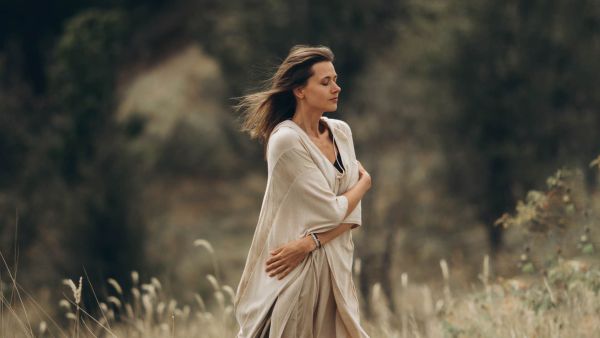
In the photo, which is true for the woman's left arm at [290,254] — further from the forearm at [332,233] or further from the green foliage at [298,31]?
the green foliage at [298,31]

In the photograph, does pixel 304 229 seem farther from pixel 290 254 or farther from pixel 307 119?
pixel 307 119

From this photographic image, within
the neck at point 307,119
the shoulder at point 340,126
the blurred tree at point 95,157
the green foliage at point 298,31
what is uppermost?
the green foliage at point 298,31

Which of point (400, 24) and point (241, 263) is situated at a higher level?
point (400, 24)

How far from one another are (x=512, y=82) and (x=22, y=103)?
11.8 metres

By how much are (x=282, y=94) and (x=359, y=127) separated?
20.5 meters

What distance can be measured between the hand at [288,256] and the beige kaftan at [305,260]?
0.10 feet

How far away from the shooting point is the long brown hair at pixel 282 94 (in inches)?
163

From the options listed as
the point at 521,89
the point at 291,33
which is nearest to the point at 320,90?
the point at 521,89

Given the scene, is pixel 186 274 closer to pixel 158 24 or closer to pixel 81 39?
pixel 81 39

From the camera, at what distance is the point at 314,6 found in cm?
2467

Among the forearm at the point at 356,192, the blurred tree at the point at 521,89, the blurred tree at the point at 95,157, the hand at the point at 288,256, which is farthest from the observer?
the blurred tree at the point at 521,89

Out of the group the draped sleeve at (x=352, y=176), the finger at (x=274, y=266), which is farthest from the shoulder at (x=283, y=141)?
the finger at (x=274, y=266)

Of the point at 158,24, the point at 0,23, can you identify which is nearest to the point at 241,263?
the point at 0,23

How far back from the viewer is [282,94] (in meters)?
4.24
